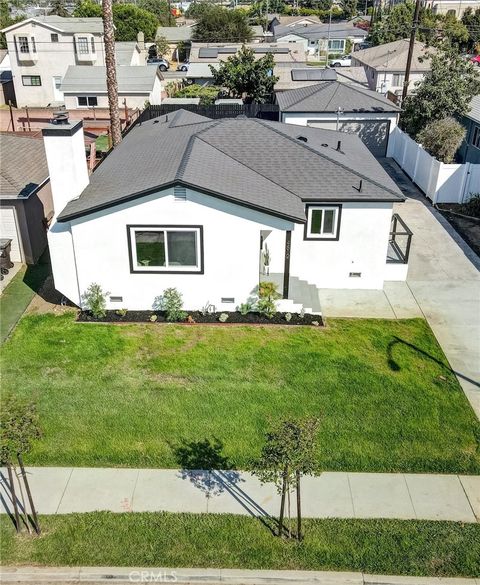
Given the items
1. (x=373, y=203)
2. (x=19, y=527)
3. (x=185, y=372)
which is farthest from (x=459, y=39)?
(x=19, y=527)

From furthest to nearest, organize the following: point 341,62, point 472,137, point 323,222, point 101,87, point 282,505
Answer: point 341,62 < point 101,87 < point 472,137 < point 323,222 < point 282,505

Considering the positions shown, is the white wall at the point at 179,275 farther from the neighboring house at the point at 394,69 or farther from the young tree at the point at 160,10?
→ the young tree at the point at 160,10

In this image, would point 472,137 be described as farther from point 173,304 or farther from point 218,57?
point 218,57

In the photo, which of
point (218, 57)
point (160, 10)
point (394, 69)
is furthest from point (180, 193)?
point (160, 10)

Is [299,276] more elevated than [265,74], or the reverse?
[265,74]

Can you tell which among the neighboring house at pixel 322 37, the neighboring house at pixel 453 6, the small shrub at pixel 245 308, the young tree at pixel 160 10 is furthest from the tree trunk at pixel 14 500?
the neighboring house at pixel 453 6

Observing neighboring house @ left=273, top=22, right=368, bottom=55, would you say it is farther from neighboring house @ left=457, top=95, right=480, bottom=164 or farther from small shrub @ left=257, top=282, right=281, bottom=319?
small shrub @ left=257, top=282, right=281, bottom=319

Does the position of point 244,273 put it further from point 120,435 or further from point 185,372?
point 120,435

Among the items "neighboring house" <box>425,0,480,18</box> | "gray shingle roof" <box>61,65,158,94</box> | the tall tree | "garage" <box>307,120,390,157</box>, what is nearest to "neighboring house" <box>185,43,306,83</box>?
"gray shingle roof" <box>61,65,158,94</box>
